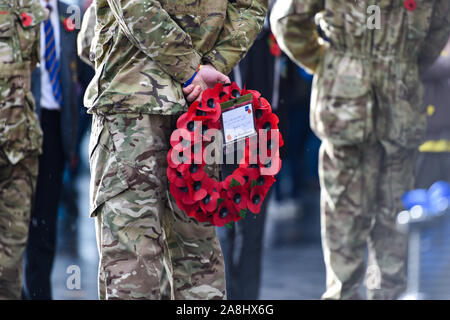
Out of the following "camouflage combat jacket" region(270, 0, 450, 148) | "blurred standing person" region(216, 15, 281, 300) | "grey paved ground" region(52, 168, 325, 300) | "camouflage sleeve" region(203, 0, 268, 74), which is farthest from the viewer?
"grey paved ground" region(52, 168, 325, 300)

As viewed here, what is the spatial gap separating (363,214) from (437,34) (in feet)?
2.85

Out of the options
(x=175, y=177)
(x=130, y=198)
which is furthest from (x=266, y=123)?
(x=130, y=198)

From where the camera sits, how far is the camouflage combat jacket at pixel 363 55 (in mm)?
3674

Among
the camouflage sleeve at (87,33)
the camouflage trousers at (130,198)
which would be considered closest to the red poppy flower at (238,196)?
the camouflage trousers at (130,198)

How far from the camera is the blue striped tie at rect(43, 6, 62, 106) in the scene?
3973mm

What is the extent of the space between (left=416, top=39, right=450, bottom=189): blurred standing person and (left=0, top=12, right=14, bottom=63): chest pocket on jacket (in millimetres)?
1818

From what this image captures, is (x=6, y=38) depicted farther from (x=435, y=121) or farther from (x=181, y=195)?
(x=435, y=121)

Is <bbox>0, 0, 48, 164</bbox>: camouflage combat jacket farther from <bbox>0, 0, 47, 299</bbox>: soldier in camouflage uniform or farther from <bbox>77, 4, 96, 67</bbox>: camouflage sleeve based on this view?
<bbox>77, 4, 96, 67</bbox>: camouflage sleeve

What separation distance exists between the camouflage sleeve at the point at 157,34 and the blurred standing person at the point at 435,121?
163 cm

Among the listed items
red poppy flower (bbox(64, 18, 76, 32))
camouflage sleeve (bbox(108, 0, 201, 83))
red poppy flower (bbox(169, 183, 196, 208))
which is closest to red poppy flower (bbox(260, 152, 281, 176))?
red poppy flower (bbox(169, 183, 196, 208))

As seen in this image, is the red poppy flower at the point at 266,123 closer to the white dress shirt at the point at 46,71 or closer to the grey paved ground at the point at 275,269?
the grey paved ground at the point at 275,269
